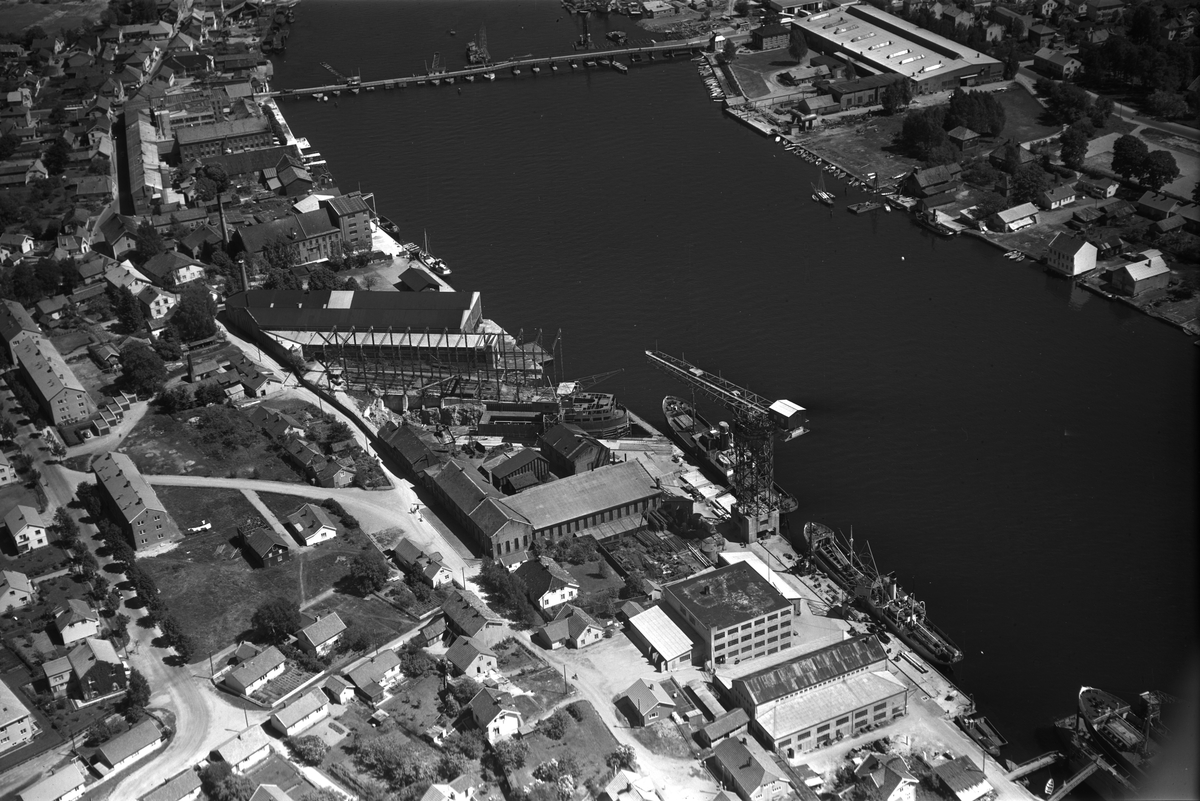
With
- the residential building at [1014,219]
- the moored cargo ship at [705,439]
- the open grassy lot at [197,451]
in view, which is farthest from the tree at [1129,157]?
the open grassy lot at [197,451]

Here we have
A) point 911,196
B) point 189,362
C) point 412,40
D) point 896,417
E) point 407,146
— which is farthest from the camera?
point 412,40

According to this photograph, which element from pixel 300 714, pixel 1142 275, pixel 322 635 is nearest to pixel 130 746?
pixel 300 714

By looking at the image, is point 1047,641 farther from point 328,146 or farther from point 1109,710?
point 328,146

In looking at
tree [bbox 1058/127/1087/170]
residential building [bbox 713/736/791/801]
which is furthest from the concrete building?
residential building [bbox 713/736/791/801]

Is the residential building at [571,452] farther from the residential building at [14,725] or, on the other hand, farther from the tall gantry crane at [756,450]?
the residential building at [14,725]

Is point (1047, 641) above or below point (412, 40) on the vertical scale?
below

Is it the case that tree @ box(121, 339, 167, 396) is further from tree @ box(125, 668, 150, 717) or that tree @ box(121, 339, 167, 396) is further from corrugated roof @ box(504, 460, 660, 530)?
tree @ box(125, 668, 150, 717)

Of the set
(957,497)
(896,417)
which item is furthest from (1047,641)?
(896,417)
